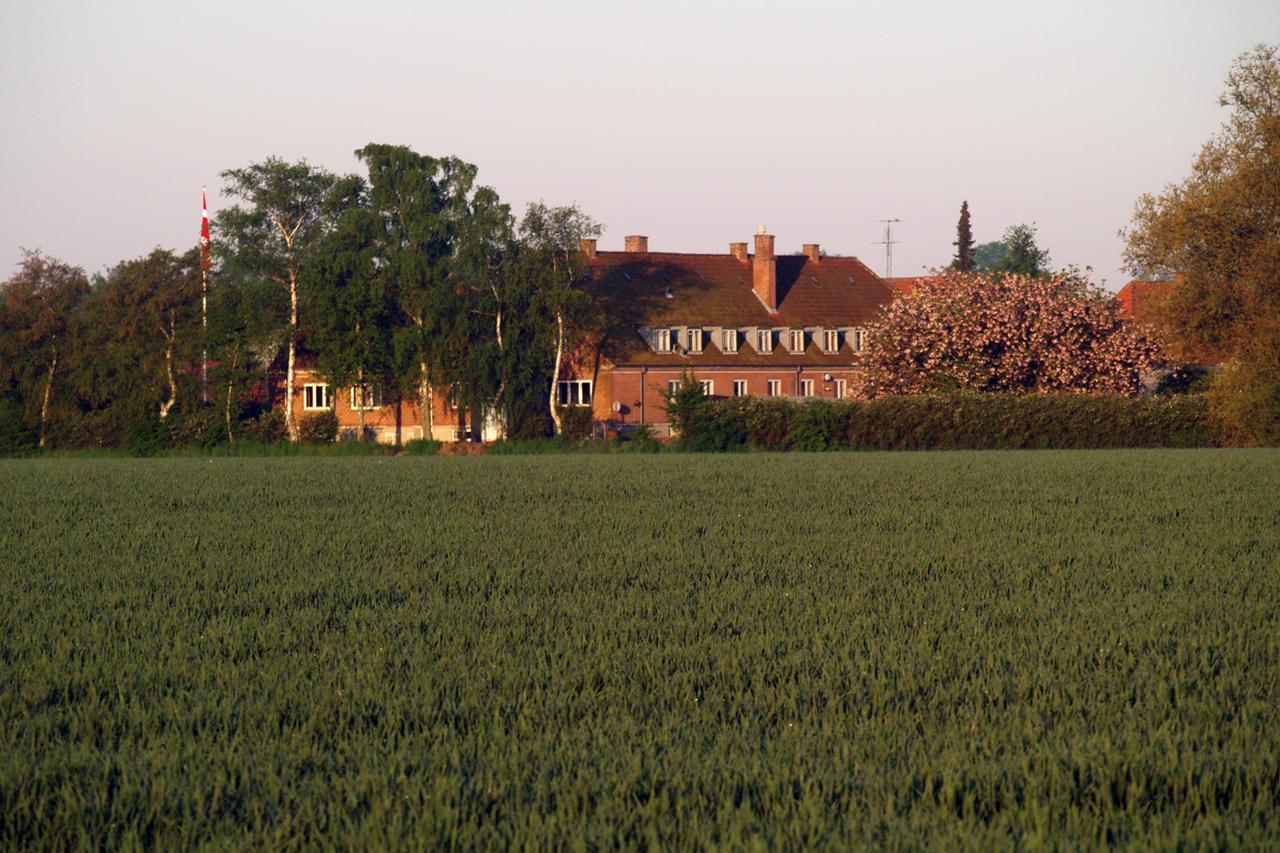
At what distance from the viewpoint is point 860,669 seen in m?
8.71

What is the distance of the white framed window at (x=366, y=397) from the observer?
69.6 metres

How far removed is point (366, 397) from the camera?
7094 cm

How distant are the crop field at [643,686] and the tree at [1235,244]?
109 ft

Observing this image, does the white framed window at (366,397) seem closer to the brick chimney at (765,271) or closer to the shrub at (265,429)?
the shrub at (265,429)

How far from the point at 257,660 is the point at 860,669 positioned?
12.4 ft

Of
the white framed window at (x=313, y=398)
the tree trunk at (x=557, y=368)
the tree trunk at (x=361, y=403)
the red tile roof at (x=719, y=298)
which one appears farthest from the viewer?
the red tile roof at (x=719, y=298)

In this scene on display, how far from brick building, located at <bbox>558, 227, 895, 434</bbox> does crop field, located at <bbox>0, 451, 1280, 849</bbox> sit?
5732cm

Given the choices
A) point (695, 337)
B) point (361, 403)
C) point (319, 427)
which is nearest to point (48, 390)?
point (361, 403)

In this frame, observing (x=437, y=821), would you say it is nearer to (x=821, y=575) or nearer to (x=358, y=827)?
(x=358, y=827)

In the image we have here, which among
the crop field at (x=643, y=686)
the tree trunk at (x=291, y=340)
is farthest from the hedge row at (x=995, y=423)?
the crop field at (x=643, y=686)

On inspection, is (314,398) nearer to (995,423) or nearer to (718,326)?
(718,326)

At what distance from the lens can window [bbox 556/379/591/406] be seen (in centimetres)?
7556

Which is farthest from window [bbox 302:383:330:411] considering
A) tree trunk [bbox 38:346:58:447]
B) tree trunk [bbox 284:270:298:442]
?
tree trunk [bbox 38:346:58:447]

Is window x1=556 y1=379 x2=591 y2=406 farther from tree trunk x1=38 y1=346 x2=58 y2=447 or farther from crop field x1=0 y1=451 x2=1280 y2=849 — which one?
crop field x1=0 y1=451 x2=1280 y2=849
